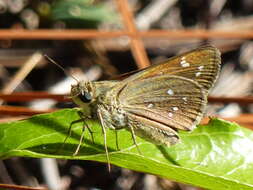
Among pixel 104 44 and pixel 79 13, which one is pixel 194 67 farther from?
pixel 104 44

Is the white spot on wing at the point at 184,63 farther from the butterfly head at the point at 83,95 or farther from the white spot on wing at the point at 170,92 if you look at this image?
the butterfly head at the point at 83,95

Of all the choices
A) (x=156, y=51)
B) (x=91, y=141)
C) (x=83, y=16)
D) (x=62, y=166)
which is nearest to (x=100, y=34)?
(x=83, y=16)

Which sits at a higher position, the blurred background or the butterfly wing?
the blurred background

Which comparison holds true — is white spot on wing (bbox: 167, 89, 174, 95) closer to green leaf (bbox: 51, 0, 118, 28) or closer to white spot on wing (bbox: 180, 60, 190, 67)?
white spot on wing (bbox: 180, 60, 190, 67)

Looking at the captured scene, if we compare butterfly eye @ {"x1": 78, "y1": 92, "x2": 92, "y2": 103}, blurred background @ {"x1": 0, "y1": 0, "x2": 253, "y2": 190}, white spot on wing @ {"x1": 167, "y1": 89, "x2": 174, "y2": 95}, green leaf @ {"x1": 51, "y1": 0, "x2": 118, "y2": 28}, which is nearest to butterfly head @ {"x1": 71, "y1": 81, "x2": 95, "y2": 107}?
butterfly eye @ {"x1": 78, "y1": 92, "x2": 92, "y2": 103}

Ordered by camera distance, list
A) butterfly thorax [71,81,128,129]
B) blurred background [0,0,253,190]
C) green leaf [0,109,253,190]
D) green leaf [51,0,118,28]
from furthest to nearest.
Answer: green leaf [51,0,118,28] < blurred background [0,0,253,190] < butterfly thorax [71,81,128,129] < green leaf [0,109,253,190]

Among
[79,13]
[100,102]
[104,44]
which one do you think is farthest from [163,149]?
[104,44]

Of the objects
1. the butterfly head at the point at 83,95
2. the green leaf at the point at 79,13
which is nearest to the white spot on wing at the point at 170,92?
the butterfly head at the point at 83,95

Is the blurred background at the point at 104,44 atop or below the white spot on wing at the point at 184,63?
atop
